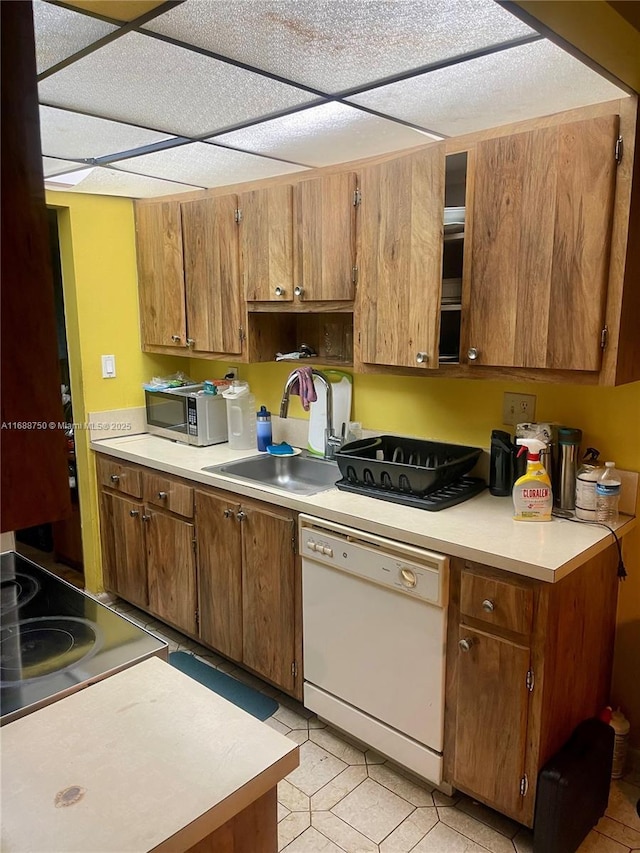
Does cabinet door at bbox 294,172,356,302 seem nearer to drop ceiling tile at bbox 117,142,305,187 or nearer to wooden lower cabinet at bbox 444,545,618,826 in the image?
drop ceiling tile at bbox 117,142,305,187

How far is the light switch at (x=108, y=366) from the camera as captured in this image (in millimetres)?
3412

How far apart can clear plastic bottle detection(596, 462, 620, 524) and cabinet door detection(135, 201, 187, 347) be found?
6.91 ft

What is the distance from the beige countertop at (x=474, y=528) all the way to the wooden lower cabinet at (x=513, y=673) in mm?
62

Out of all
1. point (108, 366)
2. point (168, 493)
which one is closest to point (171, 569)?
point (168, 493)

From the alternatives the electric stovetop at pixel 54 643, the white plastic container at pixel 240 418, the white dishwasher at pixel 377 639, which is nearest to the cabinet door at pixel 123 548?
the white plastic container at pixel 240 418

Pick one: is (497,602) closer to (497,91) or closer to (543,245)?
(543,245)

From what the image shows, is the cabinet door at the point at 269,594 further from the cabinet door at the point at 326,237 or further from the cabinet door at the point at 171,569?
the cabinet door at the point at 326,237

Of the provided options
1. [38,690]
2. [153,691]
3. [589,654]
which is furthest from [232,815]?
[589,654]

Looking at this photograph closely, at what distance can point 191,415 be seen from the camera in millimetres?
3213

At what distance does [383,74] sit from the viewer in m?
1.55

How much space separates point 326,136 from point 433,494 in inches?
50.7

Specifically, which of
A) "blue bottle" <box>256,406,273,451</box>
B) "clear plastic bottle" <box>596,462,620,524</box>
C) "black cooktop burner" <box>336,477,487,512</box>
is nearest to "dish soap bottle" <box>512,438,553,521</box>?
"clear plastic bottle" <box>596,462,620,524</box>

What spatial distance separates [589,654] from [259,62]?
1.97 meters

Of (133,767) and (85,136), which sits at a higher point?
(85,136)
